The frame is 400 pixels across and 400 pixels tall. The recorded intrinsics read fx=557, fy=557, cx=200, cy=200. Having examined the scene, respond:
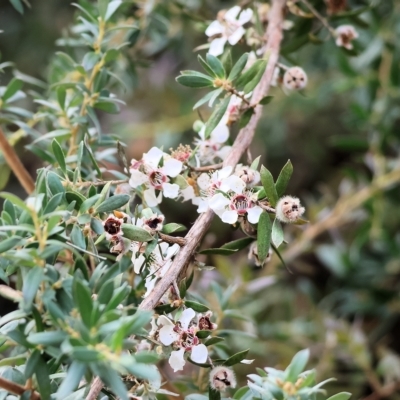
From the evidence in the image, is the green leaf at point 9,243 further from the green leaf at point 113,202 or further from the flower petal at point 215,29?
the flower petal at point 215,29

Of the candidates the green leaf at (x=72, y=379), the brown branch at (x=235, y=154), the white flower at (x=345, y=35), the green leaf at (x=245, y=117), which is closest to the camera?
the green leaf at (x=72, y=379)

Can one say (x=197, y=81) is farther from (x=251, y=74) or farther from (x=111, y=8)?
(x=111, y=8)

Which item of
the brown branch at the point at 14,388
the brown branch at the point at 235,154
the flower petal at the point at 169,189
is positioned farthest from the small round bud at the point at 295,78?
the brown branch at the point at 14,388

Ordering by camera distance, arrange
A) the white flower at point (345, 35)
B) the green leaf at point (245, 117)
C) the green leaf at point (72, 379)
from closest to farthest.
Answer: the green leaf at point (72, 379) → the green leaf at point (245, 117) → the white flower at point (345, 35)

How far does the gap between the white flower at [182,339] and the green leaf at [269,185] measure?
0.12m

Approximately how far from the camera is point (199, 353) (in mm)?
485

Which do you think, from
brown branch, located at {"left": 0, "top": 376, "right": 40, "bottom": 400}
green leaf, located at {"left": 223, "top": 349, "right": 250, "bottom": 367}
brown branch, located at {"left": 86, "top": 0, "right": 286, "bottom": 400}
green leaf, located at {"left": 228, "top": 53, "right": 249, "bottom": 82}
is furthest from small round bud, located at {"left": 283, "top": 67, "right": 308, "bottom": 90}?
brown branch, located at {"left": 0, "top": 376, "right": 40, "bottom": 400}

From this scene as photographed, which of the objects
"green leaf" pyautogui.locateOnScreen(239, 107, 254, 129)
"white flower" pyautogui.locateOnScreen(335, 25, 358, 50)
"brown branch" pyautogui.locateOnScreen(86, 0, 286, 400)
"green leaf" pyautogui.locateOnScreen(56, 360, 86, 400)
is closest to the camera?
"green leaf" pyautogui.locateOnScreen(56, 360, 86, 400)

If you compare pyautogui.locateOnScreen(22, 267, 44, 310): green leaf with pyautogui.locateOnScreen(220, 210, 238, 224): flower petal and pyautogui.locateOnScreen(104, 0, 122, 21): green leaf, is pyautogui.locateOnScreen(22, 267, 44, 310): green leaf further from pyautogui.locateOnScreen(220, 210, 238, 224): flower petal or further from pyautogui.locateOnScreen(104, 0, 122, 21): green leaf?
pyautogui.locateOnScreen(104, 0, 122, 21): green leaf

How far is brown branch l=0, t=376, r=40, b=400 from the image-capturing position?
42 cm

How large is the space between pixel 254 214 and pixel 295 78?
9.4 inches

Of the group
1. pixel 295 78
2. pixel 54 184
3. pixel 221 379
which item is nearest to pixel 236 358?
pixel 221 379

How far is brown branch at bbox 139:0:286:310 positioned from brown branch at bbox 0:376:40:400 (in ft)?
0.36

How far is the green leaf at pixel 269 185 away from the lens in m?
0.48
